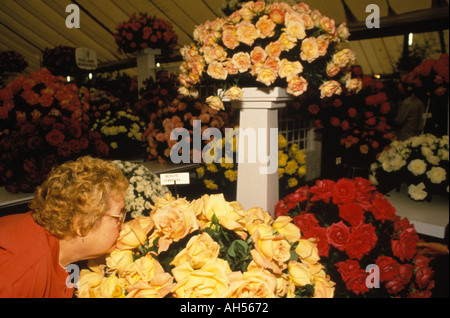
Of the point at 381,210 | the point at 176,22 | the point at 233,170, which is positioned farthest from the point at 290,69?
the point at 176,22

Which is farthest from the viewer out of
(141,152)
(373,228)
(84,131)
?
(141,152)

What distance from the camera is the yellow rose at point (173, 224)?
81cm

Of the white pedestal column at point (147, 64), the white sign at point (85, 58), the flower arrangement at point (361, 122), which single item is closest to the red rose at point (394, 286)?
the flower arrangement at point (361, 122)

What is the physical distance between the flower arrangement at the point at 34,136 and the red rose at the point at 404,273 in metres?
1.85

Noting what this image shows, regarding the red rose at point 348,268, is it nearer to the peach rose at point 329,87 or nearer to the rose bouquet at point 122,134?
the peach rose at point 329,87

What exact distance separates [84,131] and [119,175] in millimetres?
1021

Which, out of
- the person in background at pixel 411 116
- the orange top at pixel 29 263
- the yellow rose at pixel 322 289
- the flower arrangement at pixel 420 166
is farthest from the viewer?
the person in background at pixel 411 116

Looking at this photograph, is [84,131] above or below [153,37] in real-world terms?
below

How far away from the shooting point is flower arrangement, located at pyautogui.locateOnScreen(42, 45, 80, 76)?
5352 millimetres

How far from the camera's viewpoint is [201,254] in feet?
2.47

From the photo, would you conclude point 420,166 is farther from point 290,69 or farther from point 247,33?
point 247,33

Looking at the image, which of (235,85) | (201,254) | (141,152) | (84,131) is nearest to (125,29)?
(141,152)

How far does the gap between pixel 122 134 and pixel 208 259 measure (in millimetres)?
2150

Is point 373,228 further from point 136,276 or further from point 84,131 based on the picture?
point 84,131
